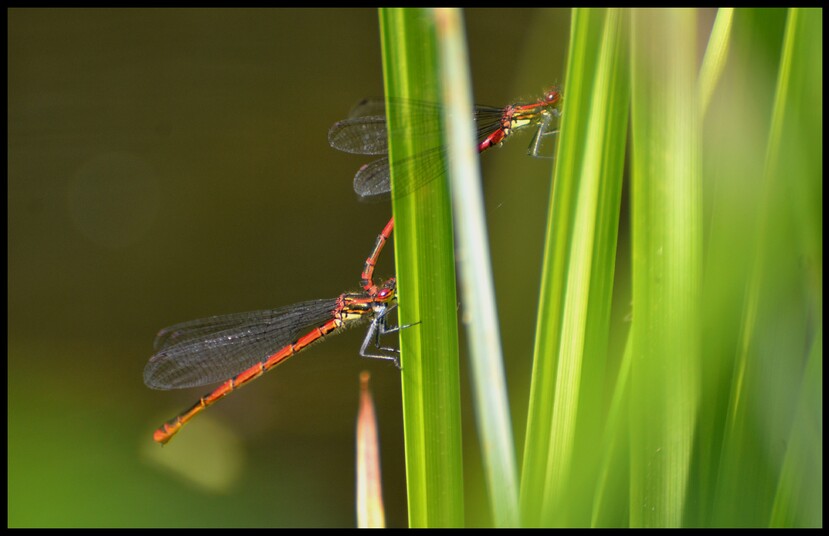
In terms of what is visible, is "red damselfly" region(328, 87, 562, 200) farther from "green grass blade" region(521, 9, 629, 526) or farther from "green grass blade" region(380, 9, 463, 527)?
"green grass blade" region(521, 9, 629, 526)

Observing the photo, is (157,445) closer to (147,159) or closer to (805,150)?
(147,159)

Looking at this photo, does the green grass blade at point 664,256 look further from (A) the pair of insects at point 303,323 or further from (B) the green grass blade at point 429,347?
(A) the pair of insects at point 303,323

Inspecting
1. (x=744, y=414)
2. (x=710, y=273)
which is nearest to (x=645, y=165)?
(x=710, y=273)

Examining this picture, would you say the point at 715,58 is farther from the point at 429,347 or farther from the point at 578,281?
the point at 429,347

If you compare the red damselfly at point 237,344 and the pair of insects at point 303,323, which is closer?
the pair of insects at point 303,323

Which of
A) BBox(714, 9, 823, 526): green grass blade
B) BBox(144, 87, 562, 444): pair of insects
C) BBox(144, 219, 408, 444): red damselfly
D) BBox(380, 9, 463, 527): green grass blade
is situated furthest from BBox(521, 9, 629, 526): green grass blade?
BBox(144, 219, 408, 444): red damselfly

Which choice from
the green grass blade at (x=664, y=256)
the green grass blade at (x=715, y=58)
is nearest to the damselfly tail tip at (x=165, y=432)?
the green grass blade at (x=664, y=256)
